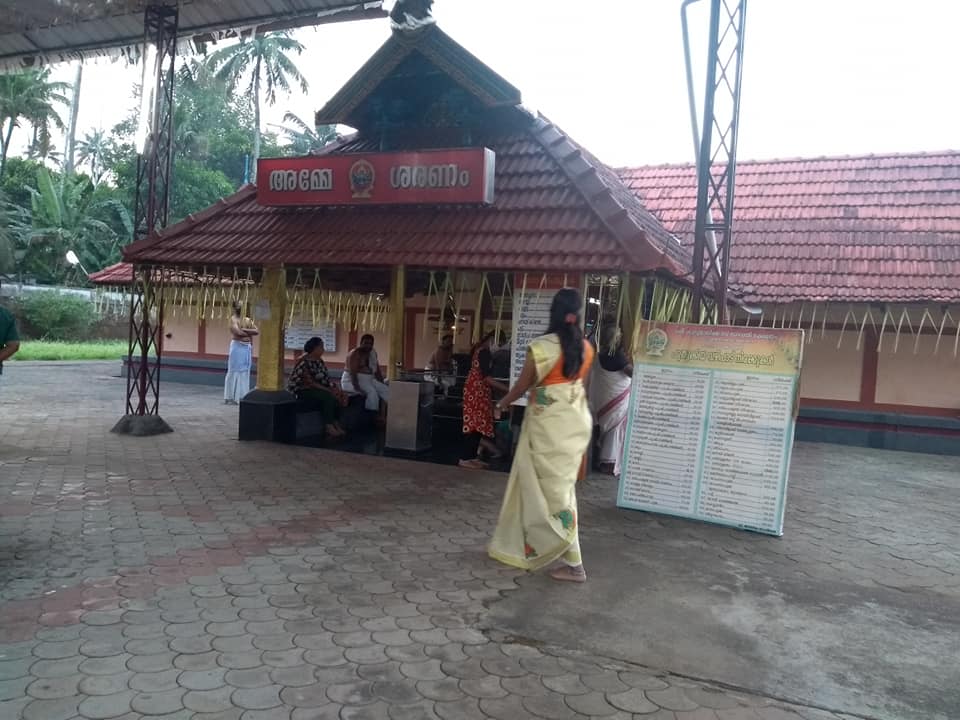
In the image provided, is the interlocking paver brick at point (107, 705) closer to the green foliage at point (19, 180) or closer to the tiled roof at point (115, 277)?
the tiled roof at point (115, 277)

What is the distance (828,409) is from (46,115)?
29.3 metres

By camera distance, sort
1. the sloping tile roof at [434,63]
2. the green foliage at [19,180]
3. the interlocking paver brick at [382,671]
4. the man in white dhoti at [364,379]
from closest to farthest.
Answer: the interlocking paver brick at [382,671] → the sloping tile roof at [434,63] → the man in white dhoti at [364,379] → the green foliage at [19,180]

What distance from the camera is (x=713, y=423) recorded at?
20.0 ft

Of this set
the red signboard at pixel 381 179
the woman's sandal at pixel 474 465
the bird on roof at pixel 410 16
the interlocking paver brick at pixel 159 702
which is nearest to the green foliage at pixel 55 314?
the red signboard at pixel 381 179

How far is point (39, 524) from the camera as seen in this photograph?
5.16m

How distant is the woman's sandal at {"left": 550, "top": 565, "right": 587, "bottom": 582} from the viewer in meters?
4.55

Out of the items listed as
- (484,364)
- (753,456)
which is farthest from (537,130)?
(753,456)

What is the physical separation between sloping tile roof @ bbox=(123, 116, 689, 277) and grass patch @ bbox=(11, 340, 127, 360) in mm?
14334

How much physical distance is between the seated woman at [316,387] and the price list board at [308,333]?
18.5 ft

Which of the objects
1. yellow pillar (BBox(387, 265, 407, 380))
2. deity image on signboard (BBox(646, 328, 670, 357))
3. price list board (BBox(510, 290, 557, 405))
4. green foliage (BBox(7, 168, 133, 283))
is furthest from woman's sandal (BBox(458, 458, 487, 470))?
green foliage (BBox(7, 168, 133, 283))

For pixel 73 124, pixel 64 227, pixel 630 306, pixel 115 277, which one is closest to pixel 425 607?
pixel 630 306

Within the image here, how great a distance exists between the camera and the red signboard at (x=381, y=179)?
762 centimetres

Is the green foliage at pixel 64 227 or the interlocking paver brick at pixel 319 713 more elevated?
the green foliage at pixel 64 227

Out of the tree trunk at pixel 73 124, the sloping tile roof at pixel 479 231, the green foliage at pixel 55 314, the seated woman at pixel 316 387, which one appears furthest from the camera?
the tree trunk at pixel 73 124
